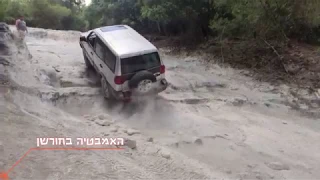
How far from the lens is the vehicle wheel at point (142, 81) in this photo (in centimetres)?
770

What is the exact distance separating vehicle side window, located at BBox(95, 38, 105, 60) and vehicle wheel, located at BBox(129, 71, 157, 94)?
1328mm

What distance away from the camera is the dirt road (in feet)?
17.3

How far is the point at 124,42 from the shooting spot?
834cm

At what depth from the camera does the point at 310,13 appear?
10.9m

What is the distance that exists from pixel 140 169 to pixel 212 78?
5803 mm

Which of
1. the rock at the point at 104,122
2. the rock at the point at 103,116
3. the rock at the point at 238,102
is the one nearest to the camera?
the rock at the point at 104,122

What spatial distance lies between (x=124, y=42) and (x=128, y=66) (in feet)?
2.74

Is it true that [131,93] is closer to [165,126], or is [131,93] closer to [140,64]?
[140,64]

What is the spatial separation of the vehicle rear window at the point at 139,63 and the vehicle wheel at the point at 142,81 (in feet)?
0.71

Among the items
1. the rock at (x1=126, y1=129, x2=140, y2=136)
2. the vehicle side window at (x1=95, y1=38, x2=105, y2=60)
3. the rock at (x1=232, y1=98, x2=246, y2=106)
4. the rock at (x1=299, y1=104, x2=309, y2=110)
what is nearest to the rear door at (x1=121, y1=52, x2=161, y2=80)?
the vehicle side window at (x1=95, y1=38, x2=105, y2=60)

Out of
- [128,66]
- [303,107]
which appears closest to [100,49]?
[128,66]

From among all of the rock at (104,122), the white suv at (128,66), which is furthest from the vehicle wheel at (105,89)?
the rock at (104,122)

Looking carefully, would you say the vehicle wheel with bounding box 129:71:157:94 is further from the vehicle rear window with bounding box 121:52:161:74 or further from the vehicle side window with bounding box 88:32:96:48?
the vehicle side window with bounding box 88:32:96:48

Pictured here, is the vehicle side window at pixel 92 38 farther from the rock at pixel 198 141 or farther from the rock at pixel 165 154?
the rock at pixel 165 154
